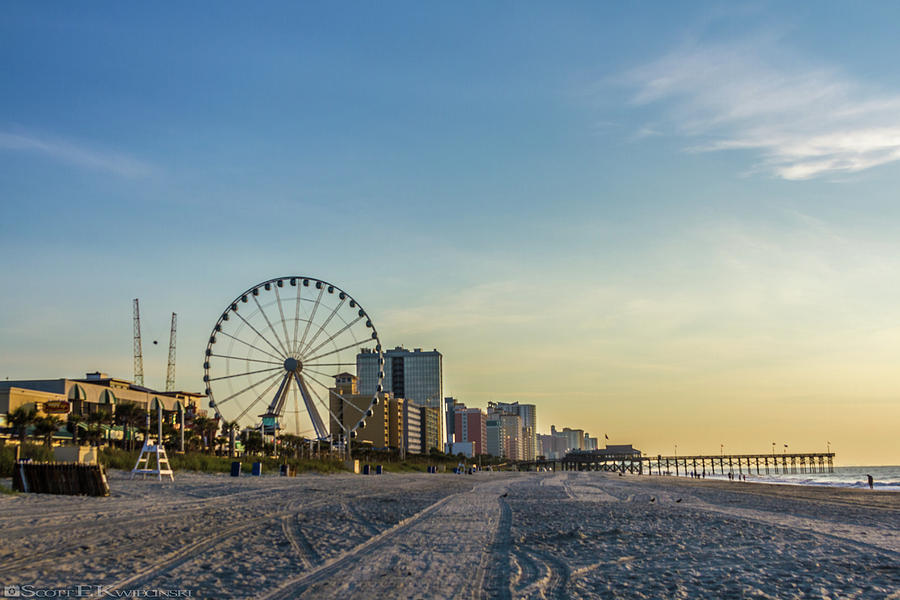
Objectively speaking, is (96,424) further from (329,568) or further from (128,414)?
(329,568)

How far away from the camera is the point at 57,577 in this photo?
8266 mm

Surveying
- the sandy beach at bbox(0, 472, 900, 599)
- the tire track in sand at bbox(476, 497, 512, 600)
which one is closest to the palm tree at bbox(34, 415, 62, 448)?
the sandy beach at bbox(0, 472, 900, 599)

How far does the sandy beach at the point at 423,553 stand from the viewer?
8320mm

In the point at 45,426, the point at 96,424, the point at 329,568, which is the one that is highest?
the point at 45,426

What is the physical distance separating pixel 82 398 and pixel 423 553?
54.0 meters

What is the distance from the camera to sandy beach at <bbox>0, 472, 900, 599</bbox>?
832cm

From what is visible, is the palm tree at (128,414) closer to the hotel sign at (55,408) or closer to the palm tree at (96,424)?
the palm tree at (96,424)

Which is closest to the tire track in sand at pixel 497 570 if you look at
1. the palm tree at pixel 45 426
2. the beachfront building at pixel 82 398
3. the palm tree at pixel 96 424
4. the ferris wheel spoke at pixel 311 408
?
the beachfront building at pixel 82 398

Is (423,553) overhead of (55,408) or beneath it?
beneath

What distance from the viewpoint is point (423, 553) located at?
1111 cm

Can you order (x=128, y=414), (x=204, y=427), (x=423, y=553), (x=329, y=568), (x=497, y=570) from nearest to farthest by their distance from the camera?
(x=329, y=568) → (x=497, y=570) → (x=423, y=553) → (x=128, y=414) → (x=204, y=427)

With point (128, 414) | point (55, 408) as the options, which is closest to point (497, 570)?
point (55, 408)

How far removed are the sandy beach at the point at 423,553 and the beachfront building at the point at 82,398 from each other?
25940mm

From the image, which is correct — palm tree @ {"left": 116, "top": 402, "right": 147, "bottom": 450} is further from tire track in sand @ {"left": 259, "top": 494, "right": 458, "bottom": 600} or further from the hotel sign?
tire track in sand @ {"left": 259, "top": 494, "right": 458, "bottom": 600}
